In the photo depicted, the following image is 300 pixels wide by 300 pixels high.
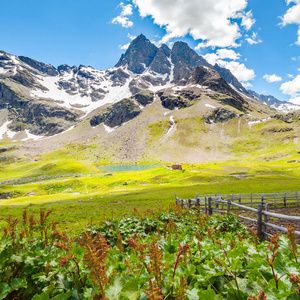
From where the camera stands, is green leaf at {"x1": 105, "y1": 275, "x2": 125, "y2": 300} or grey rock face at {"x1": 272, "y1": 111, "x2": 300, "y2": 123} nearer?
green leaf at {"x1": 105, "y1": 275, "x2": 125, "y2": 300}

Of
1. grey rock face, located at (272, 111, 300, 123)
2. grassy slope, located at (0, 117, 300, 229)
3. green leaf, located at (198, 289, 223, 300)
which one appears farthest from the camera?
grey rock face, located at (272, 111, 300, 123)

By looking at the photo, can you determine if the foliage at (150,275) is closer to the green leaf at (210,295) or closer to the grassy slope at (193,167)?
the green leaf at (210,295)

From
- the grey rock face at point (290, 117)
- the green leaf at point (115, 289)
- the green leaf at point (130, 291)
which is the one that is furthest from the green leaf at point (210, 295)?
the grey rock face at point (290, 117)

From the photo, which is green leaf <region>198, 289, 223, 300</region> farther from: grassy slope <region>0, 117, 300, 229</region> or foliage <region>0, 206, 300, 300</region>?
grassy slope <region>0, 117, 300, 229</region>

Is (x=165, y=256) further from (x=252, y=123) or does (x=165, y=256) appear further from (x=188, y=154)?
(x=252, y=123)

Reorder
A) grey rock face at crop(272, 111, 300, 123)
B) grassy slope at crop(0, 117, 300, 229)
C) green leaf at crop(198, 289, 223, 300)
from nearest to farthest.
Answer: green leaf at crop(198, 289, 223, 300)
grassy slope at crop(0, 117, 300, 229)
grey rock face at crop(272, 111, 300, 123)

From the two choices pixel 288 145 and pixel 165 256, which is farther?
pixel 288 145

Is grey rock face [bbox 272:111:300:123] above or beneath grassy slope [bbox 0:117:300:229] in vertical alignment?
above

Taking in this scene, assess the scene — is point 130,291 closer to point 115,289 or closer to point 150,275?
point 115,289

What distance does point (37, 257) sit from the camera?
3221 mm

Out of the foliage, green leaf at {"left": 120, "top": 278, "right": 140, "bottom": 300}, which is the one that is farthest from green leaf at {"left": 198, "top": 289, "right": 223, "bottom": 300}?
green leaf at {"left": 120, "top": 278, "right": 140, "bottom": 300}

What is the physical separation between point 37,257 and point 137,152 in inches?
7425

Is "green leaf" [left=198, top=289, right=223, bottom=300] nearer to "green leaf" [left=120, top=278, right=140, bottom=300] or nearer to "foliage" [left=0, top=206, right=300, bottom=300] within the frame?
"foliage" [left=0, top=206, right=300, bottom=300]

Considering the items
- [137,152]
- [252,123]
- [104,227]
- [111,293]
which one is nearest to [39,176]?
[137,152]
